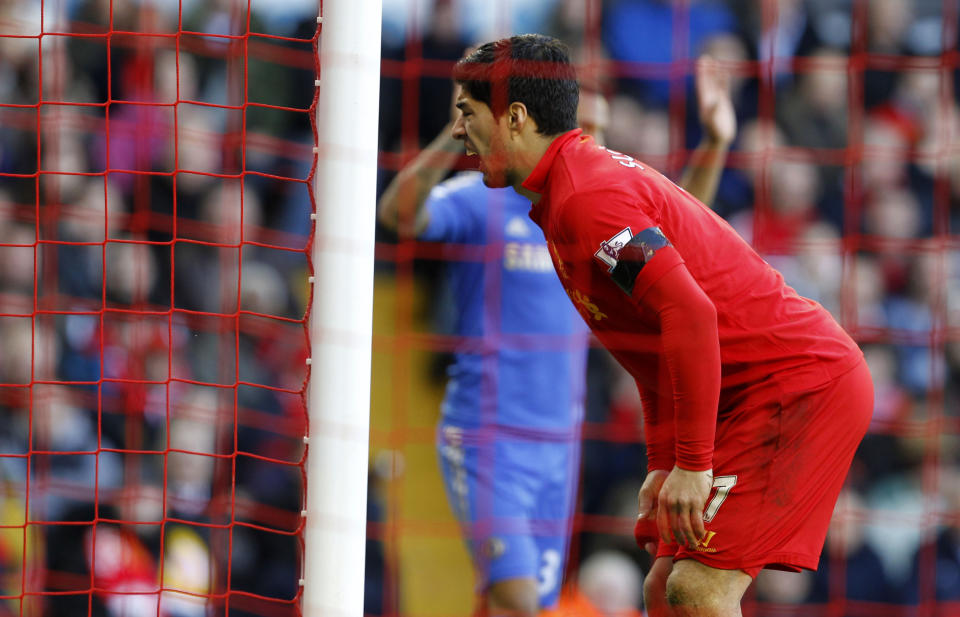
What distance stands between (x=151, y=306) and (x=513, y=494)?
1386 millimetres

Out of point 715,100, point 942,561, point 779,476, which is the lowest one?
point 942,561

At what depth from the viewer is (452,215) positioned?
10.8 ft

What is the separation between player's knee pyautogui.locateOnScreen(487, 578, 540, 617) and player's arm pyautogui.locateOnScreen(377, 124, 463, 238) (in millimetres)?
944

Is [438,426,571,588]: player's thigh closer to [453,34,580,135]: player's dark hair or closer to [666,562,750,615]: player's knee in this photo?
[666,562,750,615]: player's knee

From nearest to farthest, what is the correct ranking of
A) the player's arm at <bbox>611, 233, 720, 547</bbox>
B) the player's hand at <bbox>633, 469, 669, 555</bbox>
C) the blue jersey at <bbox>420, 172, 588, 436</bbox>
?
the player's arm at <bbox>611, 233, 720, 547</bbox> → the player's hand at <bbox>633, 469, 669, 555</bbox> → the blue jersey at <bbox>420, 172, 588, 436</bbox>

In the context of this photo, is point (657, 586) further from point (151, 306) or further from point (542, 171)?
point (151, 306)

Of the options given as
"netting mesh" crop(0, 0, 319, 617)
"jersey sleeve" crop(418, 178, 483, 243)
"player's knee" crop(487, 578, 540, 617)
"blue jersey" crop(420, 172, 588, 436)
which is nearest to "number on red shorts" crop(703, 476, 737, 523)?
"player's knee" crop(487, 578, 540, 617)

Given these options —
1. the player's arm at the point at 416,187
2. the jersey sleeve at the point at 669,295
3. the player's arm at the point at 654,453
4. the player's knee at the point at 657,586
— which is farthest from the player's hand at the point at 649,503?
the player's arm at the point at 416,187

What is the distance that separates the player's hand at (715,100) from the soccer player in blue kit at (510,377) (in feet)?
0.61

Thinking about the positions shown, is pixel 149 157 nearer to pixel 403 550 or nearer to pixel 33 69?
pixel 33 69

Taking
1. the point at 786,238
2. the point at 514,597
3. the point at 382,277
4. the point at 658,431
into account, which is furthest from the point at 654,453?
the point at 786,238

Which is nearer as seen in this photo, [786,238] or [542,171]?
[542,171]

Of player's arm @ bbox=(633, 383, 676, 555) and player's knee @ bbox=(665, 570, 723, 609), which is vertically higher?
player's arm @ bbox=(633, 383, 676, 555)

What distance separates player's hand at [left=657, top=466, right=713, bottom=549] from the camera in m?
2.02
